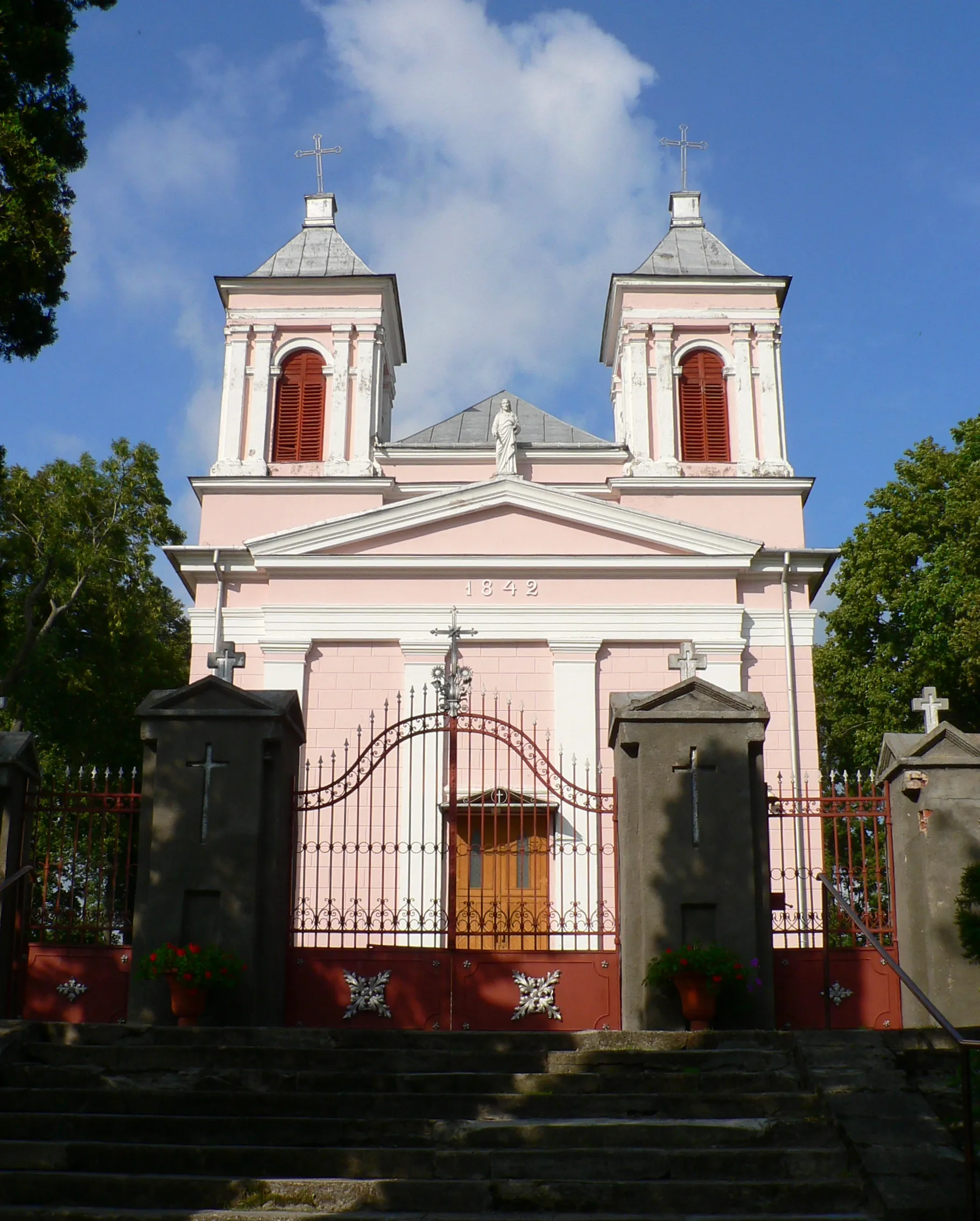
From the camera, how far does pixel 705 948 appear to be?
991 cm

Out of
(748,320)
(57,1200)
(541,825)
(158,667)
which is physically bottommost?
(57,1200)

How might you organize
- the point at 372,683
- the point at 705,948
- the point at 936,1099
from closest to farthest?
the point at 936,1099, the point at 705,948, the point at 372,683

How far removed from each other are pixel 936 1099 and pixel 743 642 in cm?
1453

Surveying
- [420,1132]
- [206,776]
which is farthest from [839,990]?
[206,776]

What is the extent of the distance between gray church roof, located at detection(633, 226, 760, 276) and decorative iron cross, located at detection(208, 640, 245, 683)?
16540 mm

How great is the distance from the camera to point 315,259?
2766 centimetres

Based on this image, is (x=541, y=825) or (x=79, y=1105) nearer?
(x=79, y=1105)

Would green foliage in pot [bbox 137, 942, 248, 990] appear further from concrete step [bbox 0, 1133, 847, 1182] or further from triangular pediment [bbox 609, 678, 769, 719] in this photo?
triangular pediment [bbox 609, 678, 769, 719]

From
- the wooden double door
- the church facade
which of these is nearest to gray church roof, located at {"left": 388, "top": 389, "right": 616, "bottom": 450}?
the church facade

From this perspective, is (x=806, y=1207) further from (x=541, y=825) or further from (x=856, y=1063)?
(x=541, y=825)

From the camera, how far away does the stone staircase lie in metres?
7.06

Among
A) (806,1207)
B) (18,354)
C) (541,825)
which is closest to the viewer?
(806,1207)

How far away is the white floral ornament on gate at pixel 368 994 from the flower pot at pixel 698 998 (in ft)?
8.07

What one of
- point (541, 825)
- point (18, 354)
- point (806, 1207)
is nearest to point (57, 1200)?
point (806, 1207)
